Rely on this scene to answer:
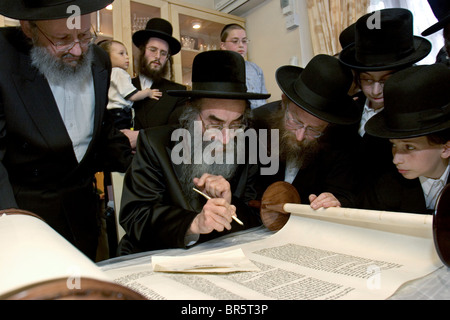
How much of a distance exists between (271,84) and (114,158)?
391cm

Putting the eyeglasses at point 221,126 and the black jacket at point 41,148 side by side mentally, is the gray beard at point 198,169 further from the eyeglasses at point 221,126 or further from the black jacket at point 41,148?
the black jacket at point 41,148

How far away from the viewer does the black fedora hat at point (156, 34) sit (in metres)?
3.50

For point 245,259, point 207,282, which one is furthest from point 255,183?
point 207,282

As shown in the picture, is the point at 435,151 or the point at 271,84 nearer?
the point at 435,151

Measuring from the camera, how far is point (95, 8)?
1.38 metres

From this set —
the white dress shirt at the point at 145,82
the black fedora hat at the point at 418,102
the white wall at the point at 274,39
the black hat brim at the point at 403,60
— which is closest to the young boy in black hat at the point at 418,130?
the black fedora hat at the point at 418,102

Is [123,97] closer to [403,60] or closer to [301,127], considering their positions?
[301,127]

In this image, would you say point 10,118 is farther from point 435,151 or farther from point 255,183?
point 435,151

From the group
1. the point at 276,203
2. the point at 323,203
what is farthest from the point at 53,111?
the point at 323,203

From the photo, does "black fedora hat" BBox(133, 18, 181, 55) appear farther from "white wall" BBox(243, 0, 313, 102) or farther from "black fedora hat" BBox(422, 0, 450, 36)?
"black fedora hat" BBox(422, 0, 450, 36)

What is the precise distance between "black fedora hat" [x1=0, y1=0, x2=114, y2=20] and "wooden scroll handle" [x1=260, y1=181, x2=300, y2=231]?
3.53ft

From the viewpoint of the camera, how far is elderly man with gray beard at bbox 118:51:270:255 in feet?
5.27

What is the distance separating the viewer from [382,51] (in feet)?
5.34

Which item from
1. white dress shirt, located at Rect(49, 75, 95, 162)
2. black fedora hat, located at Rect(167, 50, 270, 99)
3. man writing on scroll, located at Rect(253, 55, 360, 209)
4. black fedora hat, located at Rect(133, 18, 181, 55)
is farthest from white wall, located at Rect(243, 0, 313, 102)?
white dress shirt, located at Rect(49, 75, 95, 162)
